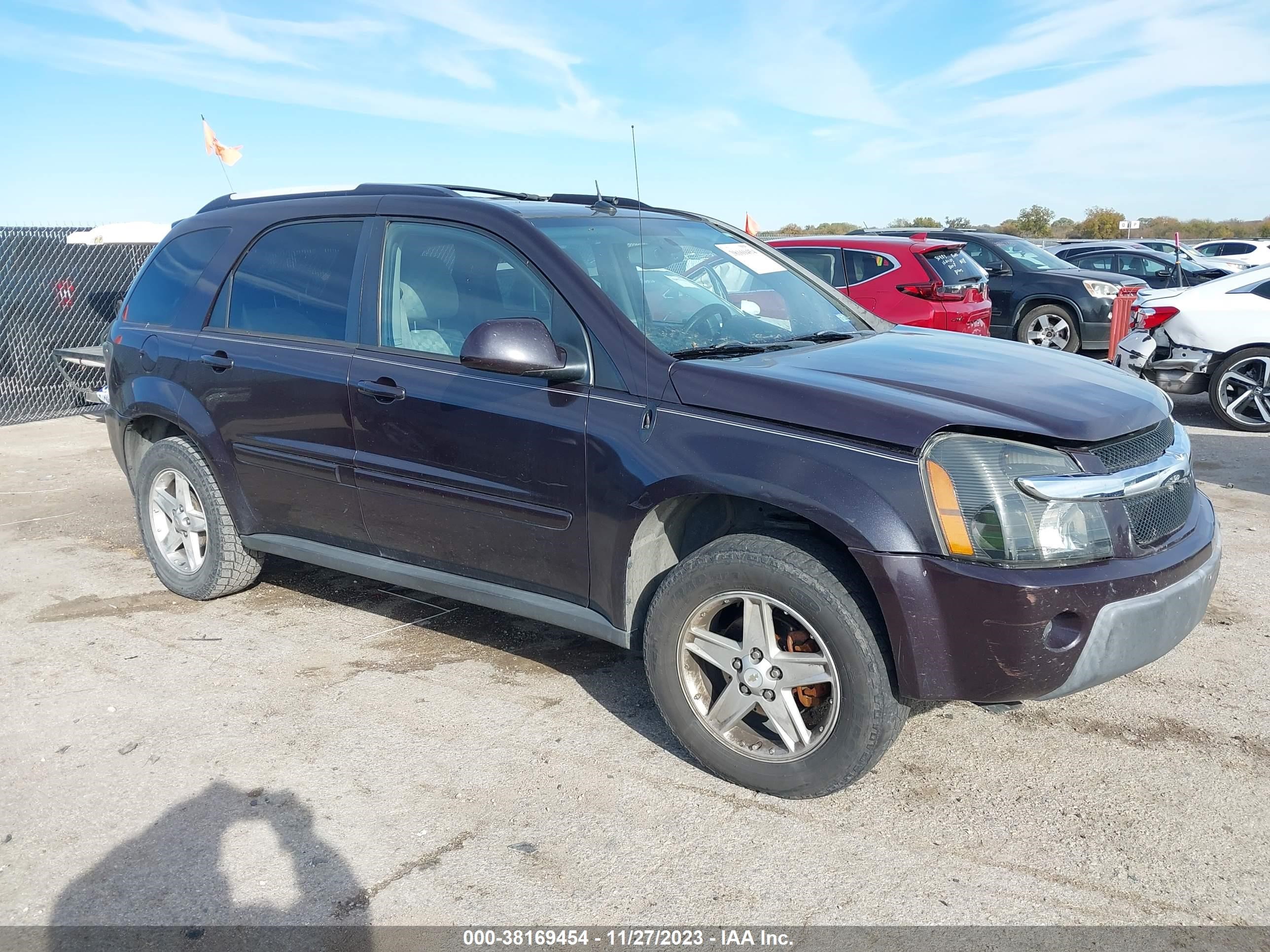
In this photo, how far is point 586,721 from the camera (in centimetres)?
392

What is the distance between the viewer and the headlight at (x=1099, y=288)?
1282 centimetres

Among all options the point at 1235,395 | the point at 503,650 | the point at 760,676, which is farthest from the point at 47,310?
the point at 1235,395

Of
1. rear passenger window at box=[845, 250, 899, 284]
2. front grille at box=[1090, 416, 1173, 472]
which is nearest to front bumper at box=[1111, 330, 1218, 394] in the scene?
rear passenger window at box=[845, 250, 899, 284]

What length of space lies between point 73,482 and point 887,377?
23.7 ft

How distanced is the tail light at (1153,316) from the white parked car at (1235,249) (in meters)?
18.9

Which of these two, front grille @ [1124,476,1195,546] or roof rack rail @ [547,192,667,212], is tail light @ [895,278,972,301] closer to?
roof rack rail @ [547,192,667,212]

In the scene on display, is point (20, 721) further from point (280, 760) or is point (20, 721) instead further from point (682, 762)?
point (682, 762)

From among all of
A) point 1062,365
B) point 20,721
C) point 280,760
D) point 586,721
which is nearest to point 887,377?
point 1062,365

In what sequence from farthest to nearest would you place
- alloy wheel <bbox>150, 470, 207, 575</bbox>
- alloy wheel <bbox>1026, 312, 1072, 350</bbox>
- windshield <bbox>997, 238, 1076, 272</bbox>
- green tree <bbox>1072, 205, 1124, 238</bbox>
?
green tree <bbox>1072, 205, 1124, 238</bbox> → windshield <bbox>997, 238, 1076, 272</bbox> → alloy wheel <bbox>1026, 312, 1072, 350</bbox> → alloy wheel <bbox>150, 470, 207, 575</bbox>

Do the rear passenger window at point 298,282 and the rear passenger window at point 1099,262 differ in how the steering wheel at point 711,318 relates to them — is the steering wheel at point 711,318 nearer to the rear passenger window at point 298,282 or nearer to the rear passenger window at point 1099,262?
the rear passenger window at point 298,282

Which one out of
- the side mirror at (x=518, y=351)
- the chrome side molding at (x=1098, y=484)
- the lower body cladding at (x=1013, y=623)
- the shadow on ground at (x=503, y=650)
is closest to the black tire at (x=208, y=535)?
the shadow on ground at (x=503, y=650)

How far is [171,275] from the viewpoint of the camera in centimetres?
523

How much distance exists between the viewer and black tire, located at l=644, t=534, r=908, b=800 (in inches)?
120

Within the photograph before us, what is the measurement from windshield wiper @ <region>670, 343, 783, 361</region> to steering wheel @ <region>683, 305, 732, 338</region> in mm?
93
